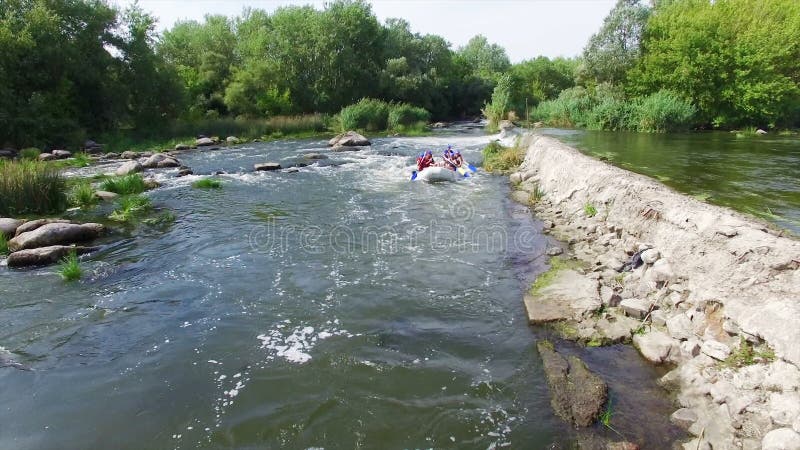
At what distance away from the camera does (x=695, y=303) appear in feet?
18.7

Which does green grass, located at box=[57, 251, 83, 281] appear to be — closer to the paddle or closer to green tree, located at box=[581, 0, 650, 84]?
the paddle

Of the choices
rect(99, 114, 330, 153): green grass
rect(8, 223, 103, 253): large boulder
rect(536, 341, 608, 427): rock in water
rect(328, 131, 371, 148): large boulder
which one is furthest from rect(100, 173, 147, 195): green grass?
rect(536, 341, 608, 427): rock in water

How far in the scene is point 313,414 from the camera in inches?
191

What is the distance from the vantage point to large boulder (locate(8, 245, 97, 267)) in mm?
9047

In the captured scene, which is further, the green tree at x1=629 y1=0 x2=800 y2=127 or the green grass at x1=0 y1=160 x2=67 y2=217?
the green tree at x1=629 y1=0 x2=800 y2=127

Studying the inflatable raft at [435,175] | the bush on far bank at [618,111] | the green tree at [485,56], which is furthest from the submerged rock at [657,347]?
the green tree at [485,56]

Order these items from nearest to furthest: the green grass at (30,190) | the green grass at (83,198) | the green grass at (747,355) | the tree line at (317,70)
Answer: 1. the green grass at (747,355)
2. the green grass at (30,190)
3. the green grass at (83,198)
4. the tree line at (317,70)

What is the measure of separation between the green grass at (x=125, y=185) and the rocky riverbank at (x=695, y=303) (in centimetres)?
1460

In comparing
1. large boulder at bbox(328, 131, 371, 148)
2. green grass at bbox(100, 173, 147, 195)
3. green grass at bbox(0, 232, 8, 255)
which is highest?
large boulder at bbox(328, 131, 371, 148)

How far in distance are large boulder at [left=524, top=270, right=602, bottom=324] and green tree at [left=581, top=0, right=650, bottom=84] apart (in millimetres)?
34518

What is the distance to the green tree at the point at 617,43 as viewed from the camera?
35.4 m

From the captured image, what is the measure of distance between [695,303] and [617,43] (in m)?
37.1

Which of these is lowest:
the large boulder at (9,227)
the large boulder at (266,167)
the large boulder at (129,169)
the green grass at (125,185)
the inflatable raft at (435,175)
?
the large boulder at (9,227)

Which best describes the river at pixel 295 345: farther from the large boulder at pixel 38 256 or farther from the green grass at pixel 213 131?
the green grass at pixel 213 131
